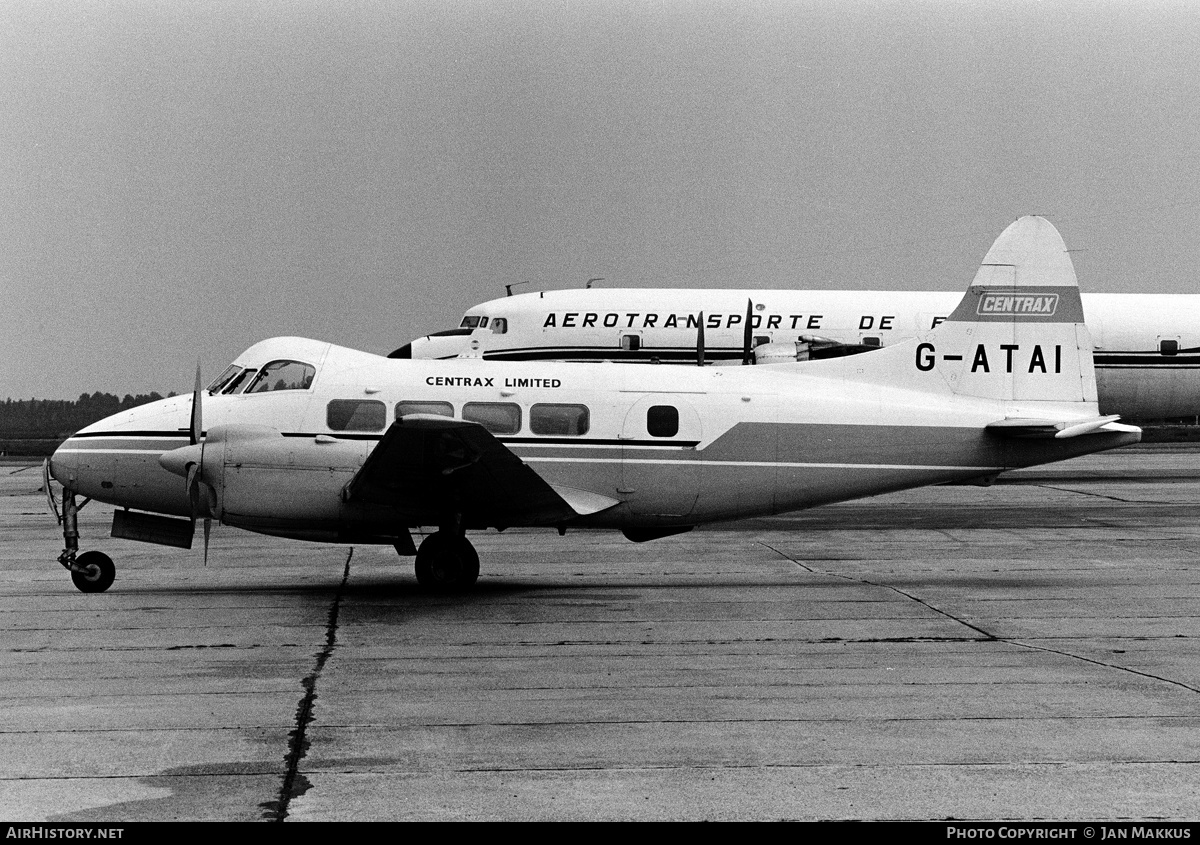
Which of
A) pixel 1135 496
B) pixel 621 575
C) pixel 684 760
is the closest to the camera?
pixel 684 760

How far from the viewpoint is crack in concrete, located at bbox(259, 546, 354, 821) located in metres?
7.91

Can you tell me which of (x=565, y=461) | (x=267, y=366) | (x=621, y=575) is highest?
(x=267, y=366)

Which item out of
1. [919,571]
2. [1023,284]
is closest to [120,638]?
[919,571]

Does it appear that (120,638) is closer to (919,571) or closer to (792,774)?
(792,774)

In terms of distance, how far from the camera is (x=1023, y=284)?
18.8m

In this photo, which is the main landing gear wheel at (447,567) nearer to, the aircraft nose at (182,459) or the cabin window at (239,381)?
the aircraft nose at (182,459)

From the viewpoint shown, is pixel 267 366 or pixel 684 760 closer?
pixel 684 760

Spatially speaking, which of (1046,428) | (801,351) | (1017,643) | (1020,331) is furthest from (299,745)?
(801,351)

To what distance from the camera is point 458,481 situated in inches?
647

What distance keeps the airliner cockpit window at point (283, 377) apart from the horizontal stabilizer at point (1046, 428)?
29.9 ft

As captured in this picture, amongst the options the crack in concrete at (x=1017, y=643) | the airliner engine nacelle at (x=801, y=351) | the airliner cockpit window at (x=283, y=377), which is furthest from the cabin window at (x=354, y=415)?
the airliner engine nacelle at (x=801, y=351)

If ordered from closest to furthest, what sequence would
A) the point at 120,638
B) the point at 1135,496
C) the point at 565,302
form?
the point at 120,638 < the point at 1135,496 < the point at 565,302
